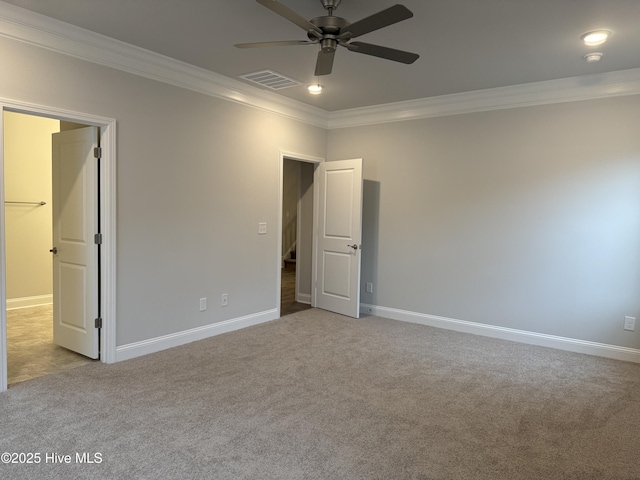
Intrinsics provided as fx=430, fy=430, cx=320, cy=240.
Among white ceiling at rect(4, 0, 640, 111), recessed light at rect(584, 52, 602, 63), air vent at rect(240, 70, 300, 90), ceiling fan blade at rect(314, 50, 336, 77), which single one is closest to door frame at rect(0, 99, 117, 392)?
white ceiling at rect(4, 0, 640, 111)

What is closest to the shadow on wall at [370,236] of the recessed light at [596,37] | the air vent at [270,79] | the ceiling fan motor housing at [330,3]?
the air vent at [270,79]

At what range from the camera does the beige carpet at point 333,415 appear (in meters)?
2.31

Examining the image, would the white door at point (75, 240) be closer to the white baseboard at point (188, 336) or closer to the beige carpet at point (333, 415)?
the white baseboard at point (188, 336)

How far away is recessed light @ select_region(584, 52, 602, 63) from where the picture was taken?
3565 millimetres

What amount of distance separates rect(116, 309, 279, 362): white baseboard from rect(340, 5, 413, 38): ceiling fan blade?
317cm

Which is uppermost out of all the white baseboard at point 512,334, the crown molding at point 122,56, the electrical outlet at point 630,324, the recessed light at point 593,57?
the recessed light at point 593,57

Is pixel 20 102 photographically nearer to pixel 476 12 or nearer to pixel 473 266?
pixel 476 12

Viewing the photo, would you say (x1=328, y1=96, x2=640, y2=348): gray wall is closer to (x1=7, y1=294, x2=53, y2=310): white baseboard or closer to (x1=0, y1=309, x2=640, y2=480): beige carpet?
(x1=0, y1=309, x2=640, y2=480): beige carpet

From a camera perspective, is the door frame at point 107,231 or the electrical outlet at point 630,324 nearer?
the door frame at point 107,231

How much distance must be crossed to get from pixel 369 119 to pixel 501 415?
3.94 m

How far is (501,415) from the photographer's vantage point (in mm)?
2938

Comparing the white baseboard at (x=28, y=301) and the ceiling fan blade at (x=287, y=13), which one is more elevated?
the ceiling fan blade at (x=287, y=13)

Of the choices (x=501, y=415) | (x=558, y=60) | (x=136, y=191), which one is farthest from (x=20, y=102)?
(x=558, y=60)

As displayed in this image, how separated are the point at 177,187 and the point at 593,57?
3861mm
